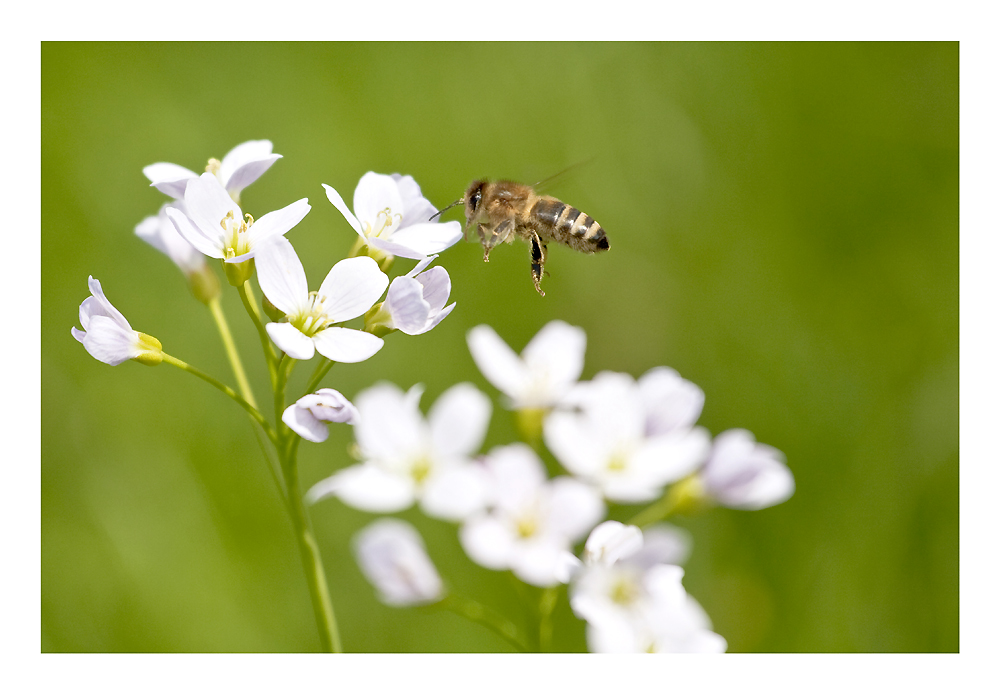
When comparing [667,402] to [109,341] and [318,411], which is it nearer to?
[318,411]

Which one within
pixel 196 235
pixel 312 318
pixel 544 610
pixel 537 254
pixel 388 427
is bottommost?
pixel 544 610

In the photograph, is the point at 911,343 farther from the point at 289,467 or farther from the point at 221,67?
the point at 221,67

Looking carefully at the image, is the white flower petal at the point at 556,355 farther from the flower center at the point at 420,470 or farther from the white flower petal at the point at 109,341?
the white flower petal at the point at 109,341

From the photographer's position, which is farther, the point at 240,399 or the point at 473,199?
Answer: the point at 473,199

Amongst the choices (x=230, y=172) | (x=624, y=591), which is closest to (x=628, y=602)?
(x=624, y=591)

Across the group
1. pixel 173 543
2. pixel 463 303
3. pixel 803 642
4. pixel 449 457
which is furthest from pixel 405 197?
pixel 803 642

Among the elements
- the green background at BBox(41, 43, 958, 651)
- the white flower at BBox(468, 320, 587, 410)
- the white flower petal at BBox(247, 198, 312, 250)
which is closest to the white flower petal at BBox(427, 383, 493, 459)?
the white flower at BBox(468, 320, 587, 410)
